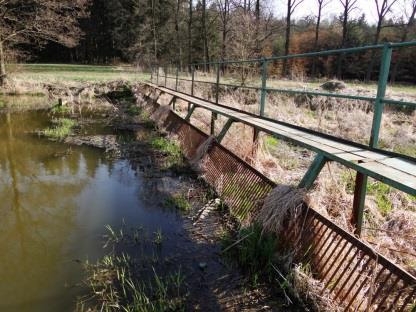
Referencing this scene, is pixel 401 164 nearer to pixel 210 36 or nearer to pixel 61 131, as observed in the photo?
pixel 61 131

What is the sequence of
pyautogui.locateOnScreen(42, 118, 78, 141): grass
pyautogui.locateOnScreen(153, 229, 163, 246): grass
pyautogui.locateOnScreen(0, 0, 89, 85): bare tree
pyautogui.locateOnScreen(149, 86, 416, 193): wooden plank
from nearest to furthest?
1. pyautogui.locateOnScreen(149, 86, 416, 193): wooden plank
2. pyautogui.locateOnScreen(153, 229, 163, 246): grass
3. pyautogui.locateOnScreen(42, 118, 78, 141): grass
4. pyautogui.locateOnScreen(0, 0, 89, 85): bare tree

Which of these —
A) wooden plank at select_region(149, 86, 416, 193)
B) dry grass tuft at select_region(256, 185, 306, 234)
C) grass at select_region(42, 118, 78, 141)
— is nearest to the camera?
wooden plank at select_region(149, 86, 416, 193)

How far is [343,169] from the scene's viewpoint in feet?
18.4

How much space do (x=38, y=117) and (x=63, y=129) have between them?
3.55 meters

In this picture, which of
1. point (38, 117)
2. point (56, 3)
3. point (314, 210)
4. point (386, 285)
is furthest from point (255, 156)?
point (56, 3)

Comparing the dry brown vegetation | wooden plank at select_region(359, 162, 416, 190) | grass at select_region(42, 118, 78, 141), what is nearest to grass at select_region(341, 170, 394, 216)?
the dry brown vegetation

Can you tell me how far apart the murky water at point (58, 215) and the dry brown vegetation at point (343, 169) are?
5.56 ft

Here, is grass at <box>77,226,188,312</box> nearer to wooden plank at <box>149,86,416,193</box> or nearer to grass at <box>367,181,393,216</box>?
wooden plank at <box>149,86,416,193</box>

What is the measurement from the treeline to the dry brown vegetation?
15761 millimetres

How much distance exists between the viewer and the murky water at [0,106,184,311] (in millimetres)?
3199

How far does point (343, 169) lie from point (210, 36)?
109 feet

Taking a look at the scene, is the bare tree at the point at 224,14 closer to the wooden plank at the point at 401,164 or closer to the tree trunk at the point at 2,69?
the tree trunk at the point at 2,69

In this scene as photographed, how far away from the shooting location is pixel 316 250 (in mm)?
3012

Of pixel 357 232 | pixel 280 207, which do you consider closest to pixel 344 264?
pixel 357 232
